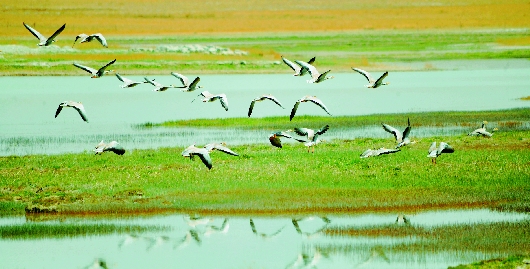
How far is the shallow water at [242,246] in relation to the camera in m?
15.6

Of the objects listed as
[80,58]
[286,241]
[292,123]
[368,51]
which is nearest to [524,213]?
[286,241]

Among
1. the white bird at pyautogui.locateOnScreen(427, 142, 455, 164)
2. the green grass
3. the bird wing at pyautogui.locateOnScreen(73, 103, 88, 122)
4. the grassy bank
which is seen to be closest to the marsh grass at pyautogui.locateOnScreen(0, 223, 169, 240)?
the grassy bank

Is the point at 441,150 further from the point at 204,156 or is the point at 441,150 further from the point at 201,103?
the point at 201,103

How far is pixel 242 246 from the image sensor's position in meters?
16.7

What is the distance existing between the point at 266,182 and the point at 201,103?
2371cm

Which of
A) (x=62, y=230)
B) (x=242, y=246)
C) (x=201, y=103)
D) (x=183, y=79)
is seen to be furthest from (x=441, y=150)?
(x=201, y=103)

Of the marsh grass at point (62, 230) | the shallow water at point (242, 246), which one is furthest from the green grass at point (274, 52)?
the shallow water at point (242, 246)

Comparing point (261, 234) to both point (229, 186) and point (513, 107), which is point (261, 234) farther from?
point (513, 107)

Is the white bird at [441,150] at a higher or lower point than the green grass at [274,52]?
lower

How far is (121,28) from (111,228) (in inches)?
2956

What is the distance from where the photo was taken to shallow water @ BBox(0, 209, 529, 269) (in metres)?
15.6

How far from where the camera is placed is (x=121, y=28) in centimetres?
9112

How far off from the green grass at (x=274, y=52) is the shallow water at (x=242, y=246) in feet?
129

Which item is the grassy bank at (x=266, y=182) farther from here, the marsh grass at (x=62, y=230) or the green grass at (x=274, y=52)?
the green grass at (x=274, y=52)
